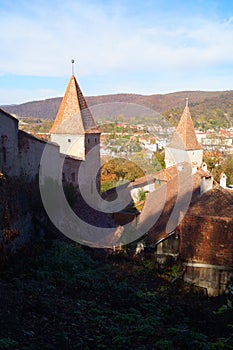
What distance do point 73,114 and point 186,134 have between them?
1491 centimetres

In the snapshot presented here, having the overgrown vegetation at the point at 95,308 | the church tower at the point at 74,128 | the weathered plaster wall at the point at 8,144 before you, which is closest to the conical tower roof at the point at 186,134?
the church tower at the point at 74,128

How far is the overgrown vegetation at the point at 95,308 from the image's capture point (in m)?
5.48

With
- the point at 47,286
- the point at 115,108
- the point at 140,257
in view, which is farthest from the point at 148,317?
the point at 115,108

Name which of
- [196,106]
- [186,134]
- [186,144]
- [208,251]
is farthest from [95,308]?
[196,106]

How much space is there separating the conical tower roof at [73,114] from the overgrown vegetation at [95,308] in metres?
11.3

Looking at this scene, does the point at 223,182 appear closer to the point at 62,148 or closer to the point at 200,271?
the point at 62,148

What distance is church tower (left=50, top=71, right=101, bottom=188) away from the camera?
21.2 meters

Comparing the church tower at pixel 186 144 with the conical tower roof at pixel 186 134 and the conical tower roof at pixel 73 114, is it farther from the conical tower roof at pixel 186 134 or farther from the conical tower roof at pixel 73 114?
the conical tower roof at pixel 73 114

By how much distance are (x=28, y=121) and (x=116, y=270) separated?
172 feet

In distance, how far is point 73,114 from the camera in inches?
842

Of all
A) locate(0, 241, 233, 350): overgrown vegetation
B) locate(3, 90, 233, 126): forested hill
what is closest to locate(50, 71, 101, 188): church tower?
locate(0, 241, 233, 350): overgrown vegetation

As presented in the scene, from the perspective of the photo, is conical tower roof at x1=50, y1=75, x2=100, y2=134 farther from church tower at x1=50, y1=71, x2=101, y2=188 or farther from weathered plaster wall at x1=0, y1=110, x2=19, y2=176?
weathered plaster wall at x1=0, y1=110, x2=19, y2=176

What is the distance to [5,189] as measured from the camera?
9117 millimetres

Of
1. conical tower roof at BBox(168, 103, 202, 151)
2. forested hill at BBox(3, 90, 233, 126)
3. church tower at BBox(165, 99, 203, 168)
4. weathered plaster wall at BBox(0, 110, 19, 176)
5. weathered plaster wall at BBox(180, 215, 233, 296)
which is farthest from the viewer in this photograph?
forested hill at BBox(3, 90, 233, 126)
